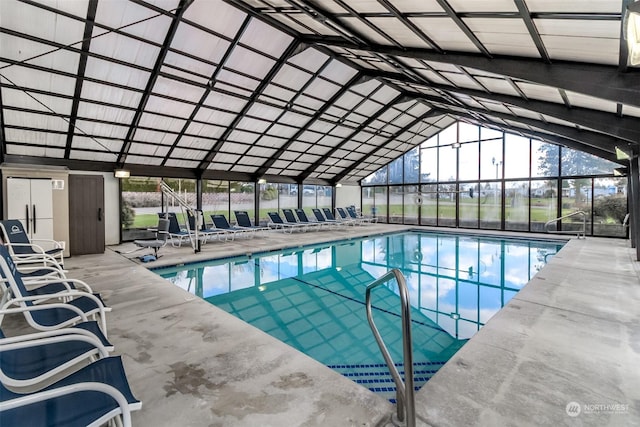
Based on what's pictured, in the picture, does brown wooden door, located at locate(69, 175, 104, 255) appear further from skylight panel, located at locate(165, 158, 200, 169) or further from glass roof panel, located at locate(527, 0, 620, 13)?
glass roof panel, located at locate(527, 0, 620, 13)

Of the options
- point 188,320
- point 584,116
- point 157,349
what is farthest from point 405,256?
point 157,349

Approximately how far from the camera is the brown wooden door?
24.1 ft

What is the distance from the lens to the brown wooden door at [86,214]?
24.1 feet

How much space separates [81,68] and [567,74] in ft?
26.4

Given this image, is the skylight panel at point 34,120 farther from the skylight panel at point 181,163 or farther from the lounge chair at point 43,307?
the lounge chair at point 43,307

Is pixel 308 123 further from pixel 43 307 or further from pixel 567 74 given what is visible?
pixel 43 307

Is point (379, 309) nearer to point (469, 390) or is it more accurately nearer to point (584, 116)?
point (469, 390)

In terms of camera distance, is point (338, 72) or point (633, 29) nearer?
point (633, 29)

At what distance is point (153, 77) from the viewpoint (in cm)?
670

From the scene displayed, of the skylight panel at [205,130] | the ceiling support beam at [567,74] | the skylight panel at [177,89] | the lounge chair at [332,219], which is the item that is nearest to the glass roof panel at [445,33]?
the ceiling support beam at [567,74]

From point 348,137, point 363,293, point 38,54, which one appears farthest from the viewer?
point 348,137

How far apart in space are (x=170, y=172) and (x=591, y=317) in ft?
35.6

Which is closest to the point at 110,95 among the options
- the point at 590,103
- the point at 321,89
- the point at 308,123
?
the point at 321,89

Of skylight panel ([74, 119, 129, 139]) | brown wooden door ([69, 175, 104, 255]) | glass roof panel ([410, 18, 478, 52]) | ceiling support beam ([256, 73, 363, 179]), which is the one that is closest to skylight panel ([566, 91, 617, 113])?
glass roof panel ([410, 18, 478, 52])
